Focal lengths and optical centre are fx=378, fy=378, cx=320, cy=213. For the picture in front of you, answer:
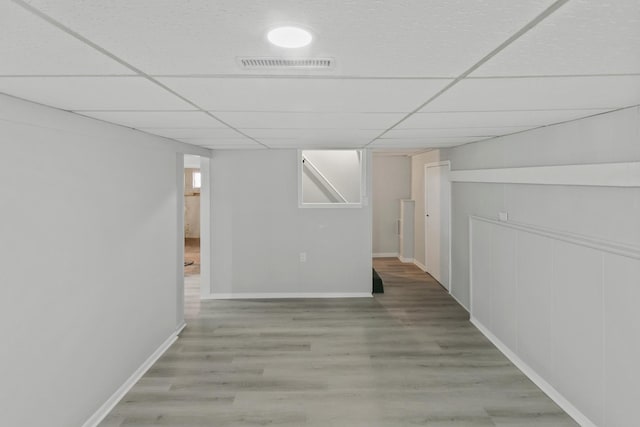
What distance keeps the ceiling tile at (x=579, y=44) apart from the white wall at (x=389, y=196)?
23.5ft

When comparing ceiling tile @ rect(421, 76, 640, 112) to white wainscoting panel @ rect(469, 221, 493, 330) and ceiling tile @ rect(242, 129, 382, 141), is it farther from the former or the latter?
white wainscoting panel @ rect(469, 221, 493, 330)

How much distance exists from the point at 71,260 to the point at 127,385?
1255 mm

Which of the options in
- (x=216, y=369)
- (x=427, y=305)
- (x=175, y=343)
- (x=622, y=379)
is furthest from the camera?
(x=427, y=305)

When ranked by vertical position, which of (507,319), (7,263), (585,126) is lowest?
(507,319)

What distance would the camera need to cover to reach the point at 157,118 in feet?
8.21

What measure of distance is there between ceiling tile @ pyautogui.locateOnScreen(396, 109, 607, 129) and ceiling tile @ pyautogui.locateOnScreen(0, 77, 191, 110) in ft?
4.98

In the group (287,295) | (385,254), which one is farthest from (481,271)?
(385,254)

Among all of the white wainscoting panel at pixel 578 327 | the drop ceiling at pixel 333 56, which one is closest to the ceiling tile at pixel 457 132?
the drop ceiling at pixel 333 56

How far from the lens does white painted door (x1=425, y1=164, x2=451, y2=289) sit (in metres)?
5.68

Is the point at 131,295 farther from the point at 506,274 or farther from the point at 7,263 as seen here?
the point at 506,274

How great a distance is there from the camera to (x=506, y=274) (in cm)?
359

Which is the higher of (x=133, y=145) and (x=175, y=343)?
(x=133, y=145)

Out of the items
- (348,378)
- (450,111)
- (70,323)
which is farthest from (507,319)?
(70,323)

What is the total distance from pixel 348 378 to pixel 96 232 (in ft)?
7.36
